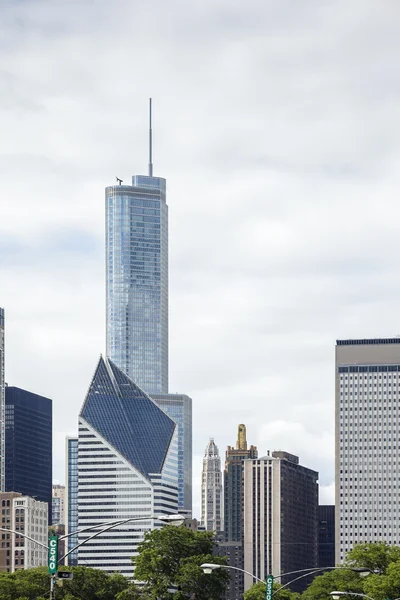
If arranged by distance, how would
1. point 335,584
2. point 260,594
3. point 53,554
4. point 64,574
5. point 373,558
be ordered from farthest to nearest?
point 260,594 → point 335,584 → point 373,558 → point 64,574 → point 53,554

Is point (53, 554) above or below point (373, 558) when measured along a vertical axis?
above

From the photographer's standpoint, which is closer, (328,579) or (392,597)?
(392,597)

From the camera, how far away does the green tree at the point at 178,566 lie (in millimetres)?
150250

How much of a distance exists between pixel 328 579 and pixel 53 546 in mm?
103380

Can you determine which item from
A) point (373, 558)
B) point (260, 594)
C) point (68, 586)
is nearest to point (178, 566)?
point (68, 586)

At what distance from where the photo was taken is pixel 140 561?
153375 millimetres

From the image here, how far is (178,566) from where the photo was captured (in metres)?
153

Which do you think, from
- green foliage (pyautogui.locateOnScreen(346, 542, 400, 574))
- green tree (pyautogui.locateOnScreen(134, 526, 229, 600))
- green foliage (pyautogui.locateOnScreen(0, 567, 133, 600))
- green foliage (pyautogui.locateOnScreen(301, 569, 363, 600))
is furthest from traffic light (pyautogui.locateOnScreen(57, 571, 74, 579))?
green foliage (pyautogui.locateOnScreen(346, 542, 400, 574))

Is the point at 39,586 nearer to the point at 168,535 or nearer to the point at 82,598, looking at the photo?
the point at 82,598

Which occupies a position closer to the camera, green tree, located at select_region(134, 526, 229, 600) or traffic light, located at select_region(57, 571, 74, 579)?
traffic light, located at select_region(57, 571, 74, 579)

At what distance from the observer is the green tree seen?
Answer: 150250 mm

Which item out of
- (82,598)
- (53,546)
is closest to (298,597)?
(82,598)

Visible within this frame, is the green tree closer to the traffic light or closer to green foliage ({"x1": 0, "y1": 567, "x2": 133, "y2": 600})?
green foliage ({"x1": 0, "y1": 567, "x2": 133, "y2": 600})

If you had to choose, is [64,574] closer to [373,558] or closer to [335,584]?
[373,558]
